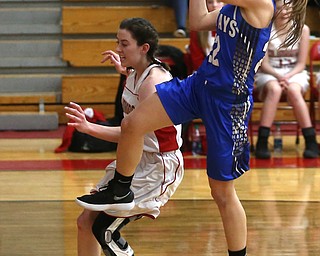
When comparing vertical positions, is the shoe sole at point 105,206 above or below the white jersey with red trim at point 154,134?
below

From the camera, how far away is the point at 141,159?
375cm

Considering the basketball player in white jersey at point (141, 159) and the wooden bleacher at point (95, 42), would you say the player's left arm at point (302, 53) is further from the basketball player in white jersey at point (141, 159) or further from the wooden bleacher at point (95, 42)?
the basketball player in white jersey at point (141, 159)

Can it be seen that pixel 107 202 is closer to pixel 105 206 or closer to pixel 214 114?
pixel 105 206

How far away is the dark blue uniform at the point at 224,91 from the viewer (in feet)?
11.3

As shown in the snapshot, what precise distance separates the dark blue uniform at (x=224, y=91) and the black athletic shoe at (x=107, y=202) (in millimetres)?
368

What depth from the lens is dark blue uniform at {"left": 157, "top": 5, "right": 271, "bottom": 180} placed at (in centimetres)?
343

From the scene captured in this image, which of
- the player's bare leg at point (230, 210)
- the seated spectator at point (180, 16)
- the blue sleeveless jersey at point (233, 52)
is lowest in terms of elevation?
the seated spectator at point (180, 16)

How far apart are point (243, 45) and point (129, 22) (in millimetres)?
591

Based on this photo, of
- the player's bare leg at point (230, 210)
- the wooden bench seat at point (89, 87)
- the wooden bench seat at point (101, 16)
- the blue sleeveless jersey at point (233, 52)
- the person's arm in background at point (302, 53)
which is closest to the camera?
the blue sleeveless jersey at point (233, 52)

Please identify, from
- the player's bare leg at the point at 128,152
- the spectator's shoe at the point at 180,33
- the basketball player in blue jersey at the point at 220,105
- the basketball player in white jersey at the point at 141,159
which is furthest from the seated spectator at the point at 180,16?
the player's bare leg at the point at 128,152

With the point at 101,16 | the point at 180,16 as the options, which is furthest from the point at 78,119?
the point at 101,16

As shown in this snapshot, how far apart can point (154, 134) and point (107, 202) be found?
0.40 meters

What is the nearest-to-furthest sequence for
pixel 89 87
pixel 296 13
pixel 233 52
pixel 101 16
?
1. pixel 233 52
2. pixel 296 13
3. pixel 89 87
4. pixel 101 16

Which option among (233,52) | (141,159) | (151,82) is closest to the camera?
(233,52)
